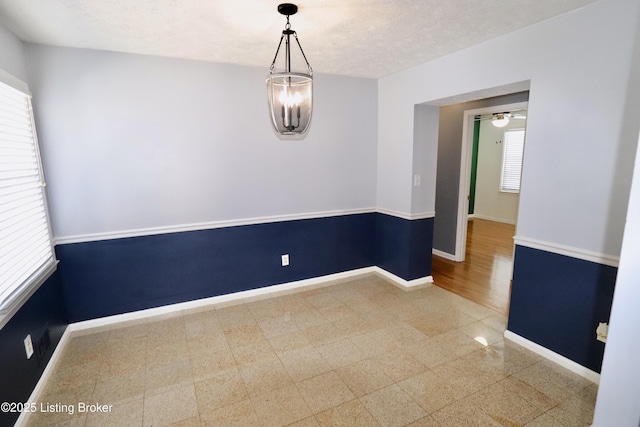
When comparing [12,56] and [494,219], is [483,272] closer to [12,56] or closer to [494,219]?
[494,219]

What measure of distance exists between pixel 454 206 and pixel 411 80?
6.58 ft

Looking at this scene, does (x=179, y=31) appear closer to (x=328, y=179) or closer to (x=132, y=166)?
(x=132, y=166)

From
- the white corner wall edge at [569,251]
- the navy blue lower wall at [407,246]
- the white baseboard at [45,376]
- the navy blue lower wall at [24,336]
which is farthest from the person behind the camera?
the navy blue lower wall at [407,246]

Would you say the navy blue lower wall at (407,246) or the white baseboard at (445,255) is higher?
the navy blue lower wall at (407,246)

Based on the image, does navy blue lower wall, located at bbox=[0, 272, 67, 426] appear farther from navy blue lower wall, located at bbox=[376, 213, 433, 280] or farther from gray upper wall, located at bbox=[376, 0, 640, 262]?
gray upper wall, located at bbox=[376, 0, 640, 262]

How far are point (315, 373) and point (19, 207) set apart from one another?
7.48 feet

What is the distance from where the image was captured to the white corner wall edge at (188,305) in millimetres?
2225

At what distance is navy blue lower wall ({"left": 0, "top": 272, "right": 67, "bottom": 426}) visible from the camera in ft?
5.59

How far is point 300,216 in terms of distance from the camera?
11.9 feet

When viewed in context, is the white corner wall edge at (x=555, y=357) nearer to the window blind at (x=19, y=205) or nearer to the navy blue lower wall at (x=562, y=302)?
the navy blue lower wall at (x=562, y=302)

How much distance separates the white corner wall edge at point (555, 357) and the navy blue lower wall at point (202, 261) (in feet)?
6.14

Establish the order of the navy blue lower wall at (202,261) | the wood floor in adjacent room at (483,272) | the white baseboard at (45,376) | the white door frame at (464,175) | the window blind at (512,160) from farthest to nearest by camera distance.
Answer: the window blind at (512,160) → the white door frame at (464,175) → the wood floor in adjacent room at (483,272) → the navy blue lower wall at (202,261) → the white baseboard at (45,376)

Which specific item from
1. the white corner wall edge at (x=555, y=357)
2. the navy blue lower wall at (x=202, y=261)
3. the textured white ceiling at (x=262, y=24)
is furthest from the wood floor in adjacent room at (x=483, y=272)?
the textured white ceiling at (x=262, y=24)

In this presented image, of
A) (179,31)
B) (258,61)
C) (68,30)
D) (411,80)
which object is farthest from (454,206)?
(68,30)
